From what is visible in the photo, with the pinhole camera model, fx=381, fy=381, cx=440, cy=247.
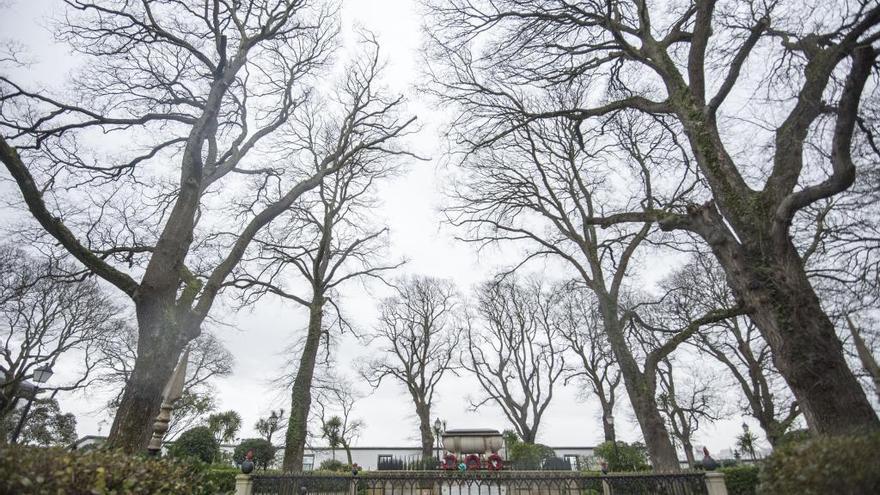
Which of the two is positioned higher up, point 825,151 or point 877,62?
point 877,62

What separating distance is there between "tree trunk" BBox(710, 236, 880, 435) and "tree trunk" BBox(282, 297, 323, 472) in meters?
11.5

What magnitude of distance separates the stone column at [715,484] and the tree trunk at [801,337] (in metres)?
2.54

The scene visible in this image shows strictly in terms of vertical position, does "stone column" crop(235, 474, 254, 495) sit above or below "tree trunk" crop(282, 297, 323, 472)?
below

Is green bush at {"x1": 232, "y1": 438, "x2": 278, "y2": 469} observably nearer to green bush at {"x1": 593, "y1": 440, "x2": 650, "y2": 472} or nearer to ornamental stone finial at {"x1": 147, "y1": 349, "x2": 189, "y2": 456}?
green bush at {"x1": 593, "y1": 440, "x2": 650, "y2": 472}

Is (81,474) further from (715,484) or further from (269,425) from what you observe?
(269,425)

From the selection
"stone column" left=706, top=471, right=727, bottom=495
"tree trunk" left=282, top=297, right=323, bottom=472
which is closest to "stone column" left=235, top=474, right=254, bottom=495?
"tree trunk" left=282, top=297, right=323, bottom=472

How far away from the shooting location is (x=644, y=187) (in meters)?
11.4

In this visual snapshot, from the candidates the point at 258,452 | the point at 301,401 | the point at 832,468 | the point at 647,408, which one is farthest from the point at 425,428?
the point at 832,468

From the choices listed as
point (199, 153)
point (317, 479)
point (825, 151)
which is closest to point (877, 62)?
point (825, 151)

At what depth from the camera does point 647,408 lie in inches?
356

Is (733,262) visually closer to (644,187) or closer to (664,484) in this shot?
(664,484)

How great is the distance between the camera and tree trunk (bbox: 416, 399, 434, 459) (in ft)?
80.7

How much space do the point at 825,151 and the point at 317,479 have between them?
10189mm

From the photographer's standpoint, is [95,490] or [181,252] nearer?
[95,490]
